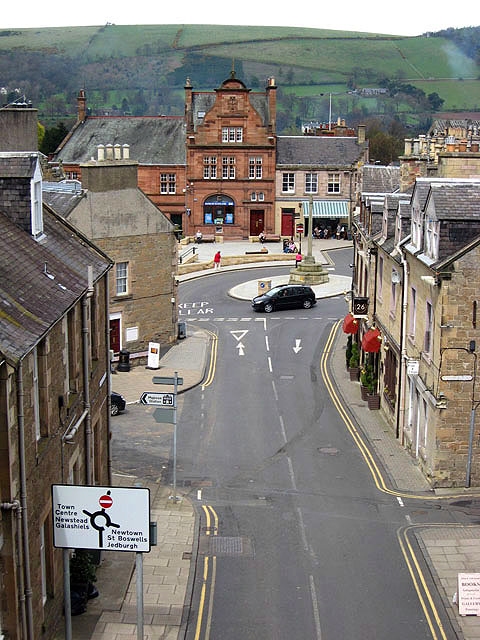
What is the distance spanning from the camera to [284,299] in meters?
58.3

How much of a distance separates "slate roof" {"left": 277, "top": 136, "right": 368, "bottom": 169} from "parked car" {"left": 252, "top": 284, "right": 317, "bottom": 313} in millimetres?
32391

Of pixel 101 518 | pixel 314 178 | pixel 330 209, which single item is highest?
pixel 314 178

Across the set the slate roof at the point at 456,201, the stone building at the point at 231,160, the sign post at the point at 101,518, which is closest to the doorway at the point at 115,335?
the slate roof at the point at 456,201

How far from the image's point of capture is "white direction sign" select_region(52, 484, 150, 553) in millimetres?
16391

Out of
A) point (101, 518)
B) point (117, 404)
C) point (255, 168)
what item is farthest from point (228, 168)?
point (101, 518)

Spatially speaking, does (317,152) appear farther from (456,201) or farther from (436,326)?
(436,326)

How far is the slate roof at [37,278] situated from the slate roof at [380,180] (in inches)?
1141

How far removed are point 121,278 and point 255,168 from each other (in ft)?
154

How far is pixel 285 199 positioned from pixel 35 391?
74.2 metres

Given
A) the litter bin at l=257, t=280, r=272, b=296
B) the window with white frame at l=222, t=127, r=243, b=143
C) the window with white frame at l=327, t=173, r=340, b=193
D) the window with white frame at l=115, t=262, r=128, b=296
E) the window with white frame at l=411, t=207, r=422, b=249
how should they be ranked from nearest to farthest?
the window with white frame at l=411, t=207, r=422, b=249 → the window with white frame at l=115, t=262, r=128, b=296 → the litter bin at l=257, t=280, r=272, b=296 → the window with white frame at l=222, t=127, r=243, b=143 → the window with white frame at l=327, t=173, r=340, b=193

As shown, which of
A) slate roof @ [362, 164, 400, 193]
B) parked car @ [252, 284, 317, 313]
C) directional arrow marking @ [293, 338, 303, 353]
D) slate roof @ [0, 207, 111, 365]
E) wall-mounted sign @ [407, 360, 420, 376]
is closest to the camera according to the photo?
slate roof @ [0, 207, 111, 365]

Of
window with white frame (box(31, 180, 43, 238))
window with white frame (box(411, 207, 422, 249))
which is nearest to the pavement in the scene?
window with white frame (box(411, 207, 422, 249))

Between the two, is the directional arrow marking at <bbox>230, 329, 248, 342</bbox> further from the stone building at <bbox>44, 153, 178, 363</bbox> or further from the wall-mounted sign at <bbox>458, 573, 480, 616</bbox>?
the wall-mounted sign at <bbox>458, 573, 480, 616</bbox>

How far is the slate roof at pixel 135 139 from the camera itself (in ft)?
295
